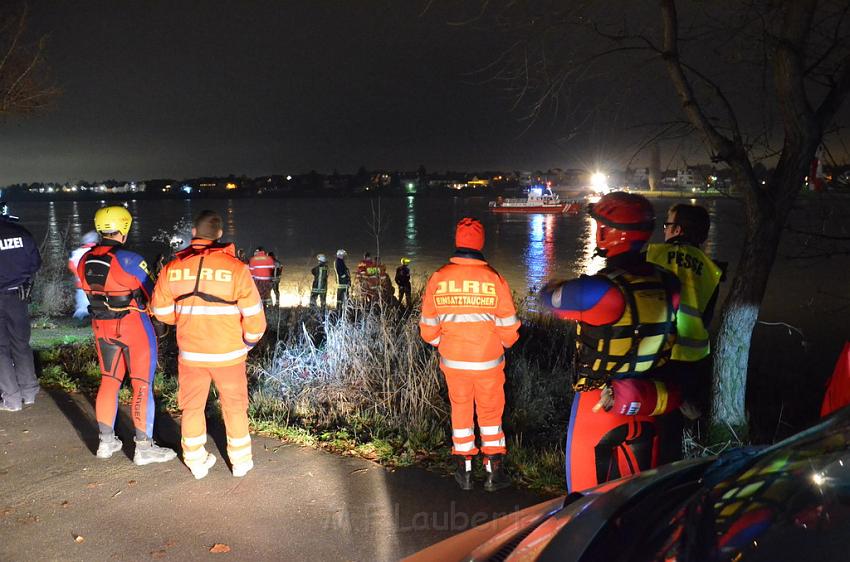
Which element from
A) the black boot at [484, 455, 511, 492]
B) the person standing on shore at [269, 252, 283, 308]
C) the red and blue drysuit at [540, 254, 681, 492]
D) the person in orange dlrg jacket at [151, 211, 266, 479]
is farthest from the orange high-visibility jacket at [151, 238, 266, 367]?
the person standing on shore at [269, 252, 283, 308]

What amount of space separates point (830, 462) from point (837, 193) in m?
5.26

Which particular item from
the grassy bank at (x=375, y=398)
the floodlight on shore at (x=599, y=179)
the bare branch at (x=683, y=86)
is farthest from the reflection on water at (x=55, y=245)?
the bare branch at (x=683, y=86)

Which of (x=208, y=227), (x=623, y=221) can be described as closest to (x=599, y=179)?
(x=208, y=227)

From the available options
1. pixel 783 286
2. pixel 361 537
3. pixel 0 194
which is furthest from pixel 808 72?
pixel 783 286

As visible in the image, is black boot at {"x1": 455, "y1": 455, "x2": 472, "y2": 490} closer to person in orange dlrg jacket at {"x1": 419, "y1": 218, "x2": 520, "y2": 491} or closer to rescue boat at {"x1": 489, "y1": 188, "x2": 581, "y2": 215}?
person in orange dlrg jacket at {"x1": 419, "y1": 218, "x2": 520, "y2": 491}

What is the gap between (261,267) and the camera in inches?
543

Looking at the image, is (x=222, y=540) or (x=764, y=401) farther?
(x=764, y=401)

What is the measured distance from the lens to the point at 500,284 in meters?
4.02

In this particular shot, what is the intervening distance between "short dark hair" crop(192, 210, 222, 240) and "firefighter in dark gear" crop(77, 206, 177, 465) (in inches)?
28.6

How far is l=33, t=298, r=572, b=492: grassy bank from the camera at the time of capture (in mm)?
4730

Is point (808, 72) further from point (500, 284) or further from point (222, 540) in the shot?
point (222, 540)

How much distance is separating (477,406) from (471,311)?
2.16 feet

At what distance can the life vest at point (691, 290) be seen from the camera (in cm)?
371

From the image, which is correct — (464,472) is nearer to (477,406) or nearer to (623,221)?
(477,406)
